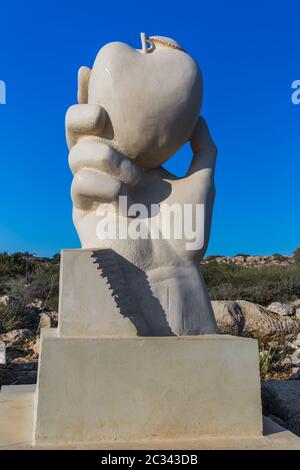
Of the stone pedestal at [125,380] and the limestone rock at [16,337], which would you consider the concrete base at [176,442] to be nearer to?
the stone pedestal at [125,380]

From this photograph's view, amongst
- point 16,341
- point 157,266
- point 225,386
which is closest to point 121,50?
point 157,266

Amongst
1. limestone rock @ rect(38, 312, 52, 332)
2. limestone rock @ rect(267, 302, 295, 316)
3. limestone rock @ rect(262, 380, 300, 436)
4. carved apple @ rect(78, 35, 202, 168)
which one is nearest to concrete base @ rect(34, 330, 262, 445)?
carved apple @ rect(78, 35, 202, 168)

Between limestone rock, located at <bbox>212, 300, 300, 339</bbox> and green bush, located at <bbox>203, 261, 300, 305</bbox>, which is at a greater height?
green bush, located at <bbox>203, 261, 300, 305</bbox>

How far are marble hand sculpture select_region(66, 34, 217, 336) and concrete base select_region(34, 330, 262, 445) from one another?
35 centimetres

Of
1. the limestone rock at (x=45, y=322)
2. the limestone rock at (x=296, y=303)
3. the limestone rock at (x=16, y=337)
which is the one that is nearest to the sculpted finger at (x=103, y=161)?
the limestone rock at (x=16, y=337)

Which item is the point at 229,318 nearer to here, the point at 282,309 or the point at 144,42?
the point at 282,309

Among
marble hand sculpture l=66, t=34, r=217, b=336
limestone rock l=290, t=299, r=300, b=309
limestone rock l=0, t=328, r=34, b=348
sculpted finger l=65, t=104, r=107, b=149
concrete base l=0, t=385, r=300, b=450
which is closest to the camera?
concrete base l=0, t=385, r=300, b=450

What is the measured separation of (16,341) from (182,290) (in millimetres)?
5452

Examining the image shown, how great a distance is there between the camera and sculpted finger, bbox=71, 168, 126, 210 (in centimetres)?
327

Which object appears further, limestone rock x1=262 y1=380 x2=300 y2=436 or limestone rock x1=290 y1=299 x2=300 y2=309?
limestone rock x1=290 y1=299 x2=300 y2=309

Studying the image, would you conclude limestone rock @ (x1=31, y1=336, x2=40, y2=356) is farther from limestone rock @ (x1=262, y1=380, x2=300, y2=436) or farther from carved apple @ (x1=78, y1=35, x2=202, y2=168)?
carved apple @ (x1=78, y1=35, x2=202, y2=168)

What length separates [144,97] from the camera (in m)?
3.40

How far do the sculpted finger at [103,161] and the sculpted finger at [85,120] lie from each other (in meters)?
0.08

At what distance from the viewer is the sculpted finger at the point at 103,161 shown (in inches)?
130
